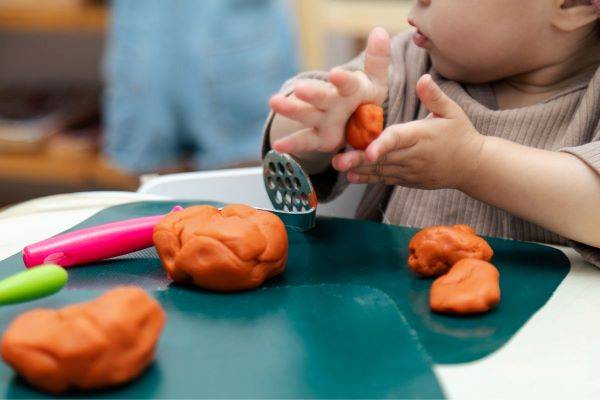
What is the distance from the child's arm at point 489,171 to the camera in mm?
635

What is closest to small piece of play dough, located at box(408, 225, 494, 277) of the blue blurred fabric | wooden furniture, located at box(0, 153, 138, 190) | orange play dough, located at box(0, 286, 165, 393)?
orange play dough, located at box(0, 286, 165, 393)

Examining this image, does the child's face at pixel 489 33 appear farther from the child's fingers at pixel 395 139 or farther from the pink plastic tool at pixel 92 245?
the pink plastic tool at pixel 92 245

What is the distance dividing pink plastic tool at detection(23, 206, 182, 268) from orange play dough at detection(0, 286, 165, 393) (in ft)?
0.52

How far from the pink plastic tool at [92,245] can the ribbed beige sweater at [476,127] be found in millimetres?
254

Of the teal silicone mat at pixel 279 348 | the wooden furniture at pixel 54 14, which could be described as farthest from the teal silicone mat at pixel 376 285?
the wooden furniture at pixel 54 14

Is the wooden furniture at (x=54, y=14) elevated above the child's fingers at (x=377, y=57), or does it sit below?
below

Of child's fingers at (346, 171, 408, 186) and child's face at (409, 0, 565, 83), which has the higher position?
child's face at (409, 0, 565, 83)

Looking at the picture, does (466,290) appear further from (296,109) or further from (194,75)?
(194,75)

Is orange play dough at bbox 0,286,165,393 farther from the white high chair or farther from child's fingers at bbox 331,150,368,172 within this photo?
the white high chair

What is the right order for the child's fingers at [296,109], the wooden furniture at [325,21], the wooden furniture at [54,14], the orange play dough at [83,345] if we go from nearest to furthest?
1. the orange play dough at [83,345]
2. the child's fingers at [296,109]
3. the wooden furniture at [325,21]
4. the wooden furniture at [54,14]

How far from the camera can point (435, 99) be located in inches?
24.6

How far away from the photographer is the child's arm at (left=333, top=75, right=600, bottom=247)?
0.64 meters

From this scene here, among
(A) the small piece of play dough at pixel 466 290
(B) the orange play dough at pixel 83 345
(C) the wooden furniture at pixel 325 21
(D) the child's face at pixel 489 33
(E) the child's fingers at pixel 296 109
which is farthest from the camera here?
(C) the wooden furniture at pixel 325 21

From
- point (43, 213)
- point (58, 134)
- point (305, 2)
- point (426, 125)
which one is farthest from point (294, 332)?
point (58, 134)
